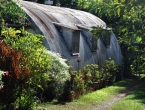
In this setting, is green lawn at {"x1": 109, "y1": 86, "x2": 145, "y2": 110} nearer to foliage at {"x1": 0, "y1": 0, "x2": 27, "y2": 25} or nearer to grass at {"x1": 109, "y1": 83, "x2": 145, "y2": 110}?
grass at {"x1": 109, "y1": 83, "x2": 145, "y2": 110}

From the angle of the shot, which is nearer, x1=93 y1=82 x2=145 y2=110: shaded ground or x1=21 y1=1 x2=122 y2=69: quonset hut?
x1=93 y1=82 x2=145 y2=110: shaded ground

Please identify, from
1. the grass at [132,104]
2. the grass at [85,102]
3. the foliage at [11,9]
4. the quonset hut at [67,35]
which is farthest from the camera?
the quonset hut at [67,35]

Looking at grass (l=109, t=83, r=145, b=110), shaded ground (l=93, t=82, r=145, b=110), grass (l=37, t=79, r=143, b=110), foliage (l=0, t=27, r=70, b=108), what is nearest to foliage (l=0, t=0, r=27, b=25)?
foliage (l=0, t=27, r=70, b=108)

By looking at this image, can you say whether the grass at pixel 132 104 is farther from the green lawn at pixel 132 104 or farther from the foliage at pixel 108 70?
the foliage at pixel 108 70

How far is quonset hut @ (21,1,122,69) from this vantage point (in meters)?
14.0

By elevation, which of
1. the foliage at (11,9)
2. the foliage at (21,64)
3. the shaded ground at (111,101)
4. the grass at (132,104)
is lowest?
the shaded ground at (111,101)

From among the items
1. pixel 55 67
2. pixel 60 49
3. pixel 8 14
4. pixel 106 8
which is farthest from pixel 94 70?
pixel 106 8

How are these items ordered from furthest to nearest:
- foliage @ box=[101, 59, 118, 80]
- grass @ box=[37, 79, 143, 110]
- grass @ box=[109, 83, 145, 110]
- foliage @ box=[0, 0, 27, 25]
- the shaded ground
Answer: foliage @ box=[101, 59, 118, 80], the shaded ground, grass @ box=[109, 83, 145, 110], grass @ box=[37, 79, 143, 110], foliage @ box=[0, 0, 27, 25]

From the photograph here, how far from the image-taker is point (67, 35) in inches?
607

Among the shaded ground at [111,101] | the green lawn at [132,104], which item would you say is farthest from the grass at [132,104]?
the shaded ground at [111,101]

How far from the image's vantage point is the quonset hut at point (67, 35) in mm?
14047

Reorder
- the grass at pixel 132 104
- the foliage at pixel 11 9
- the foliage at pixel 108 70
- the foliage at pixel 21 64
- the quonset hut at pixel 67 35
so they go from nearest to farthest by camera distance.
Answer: the foliage at pixel 21 64
the foliage at pixel 11 9
the grass at pixel 132 104
the quonset hut at pixel 67 35
the foliage at pixel 108 70

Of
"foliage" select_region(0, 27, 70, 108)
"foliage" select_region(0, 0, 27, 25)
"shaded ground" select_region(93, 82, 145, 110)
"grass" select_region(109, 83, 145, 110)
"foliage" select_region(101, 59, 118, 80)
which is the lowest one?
"shaded ground" select_region(93, 82, 145, 110)

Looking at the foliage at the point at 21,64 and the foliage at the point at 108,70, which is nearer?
the foliage at the point at 21,64
